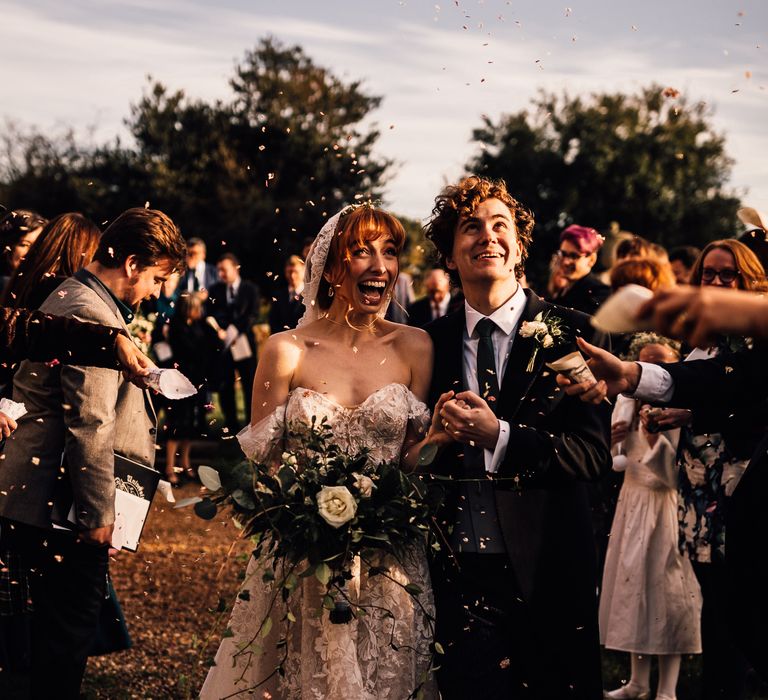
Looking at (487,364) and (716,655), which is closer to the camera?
(487,364)

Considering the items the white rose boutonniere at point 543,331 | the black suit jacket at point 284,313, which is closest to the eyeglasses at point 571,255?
the white rose boutonniere at point 543,331

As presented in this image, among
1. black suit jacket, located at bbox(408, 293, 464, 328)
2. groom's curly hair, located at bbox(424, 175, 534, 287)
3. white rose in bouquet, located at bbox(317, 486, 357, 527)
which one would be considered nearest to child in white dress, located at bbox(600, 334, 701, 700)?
groom's curly hair, located at bbox(424, 175, 534, 287)

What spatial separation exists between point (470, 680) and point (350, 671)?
0.43 m

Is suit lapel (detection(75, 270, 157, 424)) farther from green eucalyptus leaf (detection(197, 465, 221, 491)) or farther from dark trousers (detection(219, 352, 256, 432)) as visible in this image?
dark trousers (detection(219, 352, 256, 432))

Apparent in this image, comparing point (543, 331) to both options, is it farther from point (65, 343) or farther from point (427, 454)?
point (65, 343)

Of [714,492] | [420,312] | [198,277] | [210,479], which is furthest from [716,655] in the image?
[198,277]

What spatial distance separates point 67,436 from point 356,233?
151 cm

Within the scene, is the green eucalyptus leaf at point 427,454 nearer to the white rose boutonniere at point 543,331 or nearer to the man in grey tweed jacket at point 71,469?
the white rose boutonniere at point 543,331

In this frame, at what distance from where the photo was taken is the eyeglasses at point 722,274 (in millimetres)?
4875

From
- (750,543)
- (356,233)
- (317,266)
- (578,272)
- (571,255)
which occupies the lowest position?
(750,543)

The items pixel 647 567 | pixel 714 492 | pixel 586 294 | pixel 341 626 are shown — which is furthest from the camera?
pixel 586 294

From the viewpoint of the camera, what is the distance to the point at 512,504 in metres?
3.64

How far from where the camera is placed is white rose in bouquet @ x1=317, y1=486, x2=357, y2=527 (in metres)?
3.30

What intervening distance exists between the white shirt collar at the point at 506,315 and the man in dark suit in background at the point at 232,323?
9.37 m
